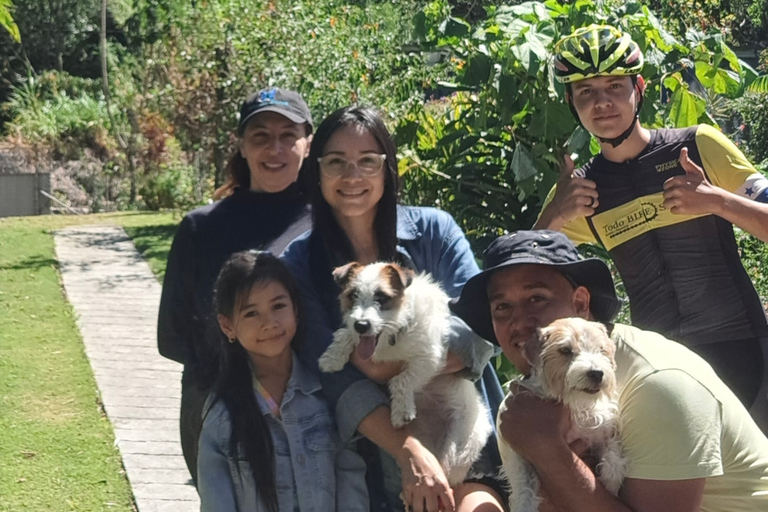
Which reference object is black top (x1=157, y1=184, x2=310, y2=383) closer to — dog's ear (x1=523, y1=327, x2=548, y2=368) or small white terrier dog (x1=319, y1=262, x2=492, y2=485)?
small white terrier dog (x1=319, y1=262, x2=492, y2=485)

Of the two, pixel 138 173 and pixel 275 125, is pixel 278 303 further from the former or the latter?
pixel 138 173

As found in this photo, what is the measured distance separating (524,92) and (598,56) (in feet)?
3.76

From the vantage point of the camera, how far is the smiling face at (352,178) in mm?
3350

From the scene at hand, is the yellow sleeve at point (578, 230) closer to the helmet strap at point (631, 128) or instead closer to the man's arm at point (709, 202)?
the helmet strap at point (631, 128)

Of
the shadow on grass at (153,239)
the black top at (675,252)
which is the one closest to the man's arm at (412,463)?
the black top at (675,252)

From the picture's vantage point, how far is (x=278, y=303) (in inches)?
132

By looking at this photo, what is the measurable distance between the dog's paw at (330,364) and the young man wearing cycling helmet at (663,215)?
3.09ft

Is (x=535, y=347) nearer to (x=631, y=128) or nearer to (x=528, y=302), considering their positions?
(x=528, y=302)

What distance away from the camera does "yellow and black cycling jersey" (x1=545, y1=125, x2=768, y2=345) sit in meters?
3.49

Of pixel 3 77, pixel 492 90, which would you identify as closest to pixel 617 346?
pixel 492 90

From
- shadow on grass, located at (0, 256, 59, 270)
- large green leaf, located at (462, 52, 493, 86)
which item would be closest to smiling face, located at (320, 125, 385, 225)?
large green leaf, located at (462, 52, 493, 86)

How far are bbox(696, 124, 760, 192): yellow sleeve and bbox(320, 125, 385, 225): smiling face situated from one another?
1168mm

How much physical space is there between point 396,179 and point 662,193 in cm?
97

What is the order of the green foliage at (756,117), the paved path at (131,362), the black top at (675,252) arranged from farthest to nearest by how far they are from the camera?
the green foliage at (756,117) < the paved path at (131,362) < the black top at (675,252)
